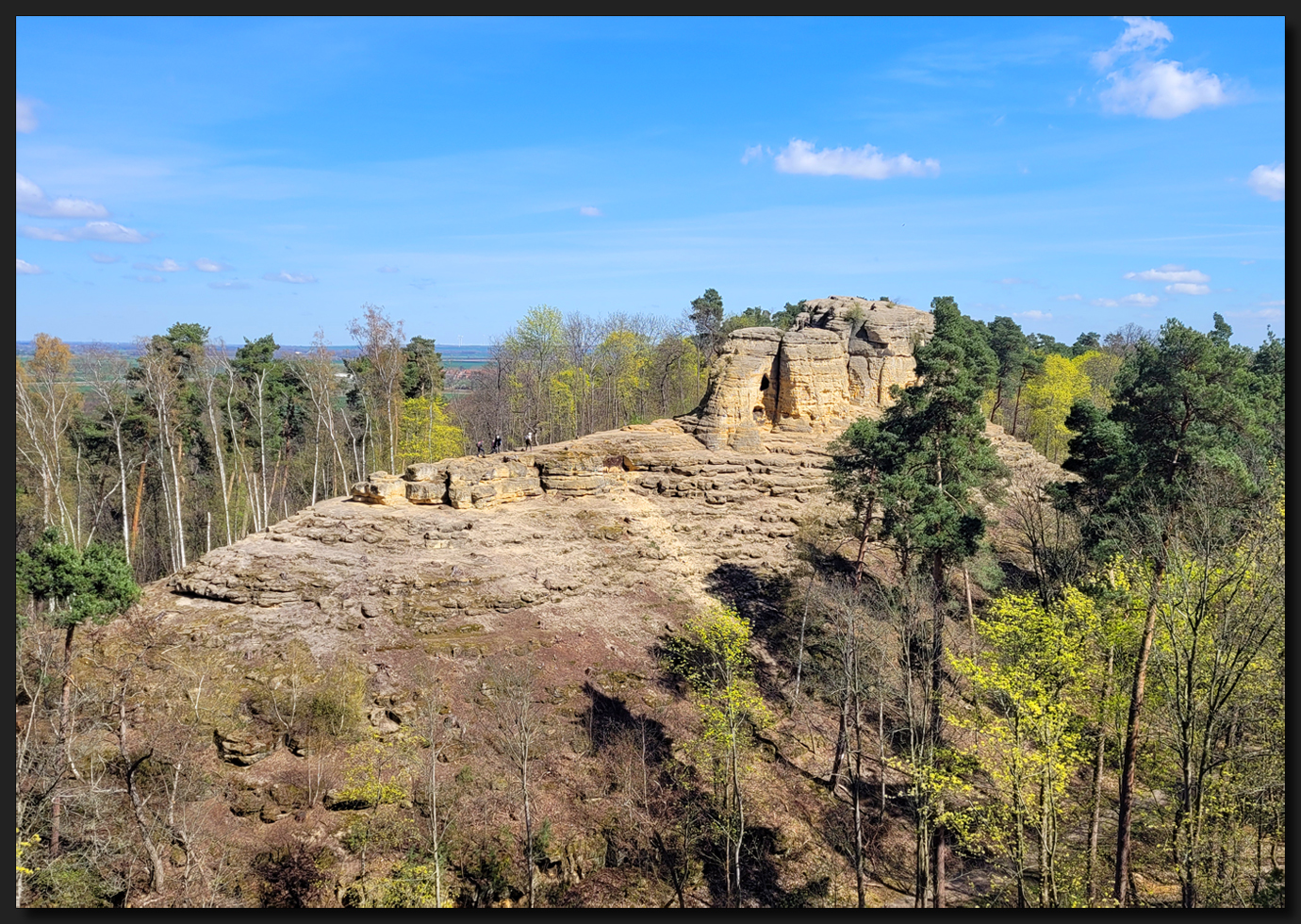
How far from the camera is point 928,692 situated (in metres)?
19.3

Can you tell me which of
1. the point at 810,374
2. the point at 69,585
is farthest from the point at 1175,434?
the point at 69,585

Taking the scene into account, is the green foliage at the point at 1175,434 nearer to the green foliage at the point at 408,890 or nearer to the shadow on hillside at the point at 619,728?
the shadow on hillside at the point at 619,728

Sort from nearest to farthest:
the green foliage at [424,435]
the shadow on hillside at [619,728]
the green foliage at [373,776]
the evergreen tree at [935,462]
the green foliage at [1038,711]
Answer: the green foliage at [1038,711]
the green foliage at [373,776]
the shadow on hillside at [619,728]
the evergreen tree at [935,462]
the green foliage at [424,435]

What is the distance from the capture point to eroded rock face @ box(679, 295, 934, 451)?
38125 mm

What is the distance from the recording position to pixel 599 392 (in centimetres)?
5669

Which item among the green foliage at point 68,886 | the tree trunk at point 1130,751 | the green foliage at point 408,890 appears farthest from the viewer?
the green foliage at point 408,890

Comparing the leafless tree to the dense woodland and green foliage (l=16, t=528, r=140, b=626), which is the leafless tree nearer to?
the dense woodland

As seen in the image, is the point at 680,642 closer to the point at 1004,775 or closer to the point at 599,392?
the point at 1004,775

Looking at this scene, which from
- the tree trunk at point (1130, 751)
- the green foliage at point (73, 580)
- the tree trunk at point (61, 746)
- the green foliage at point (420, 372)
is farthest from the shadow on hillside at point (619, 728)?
the green foliage at point (420, 372)

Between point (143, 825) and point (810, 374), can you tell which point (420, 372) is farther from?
point (143, 825)

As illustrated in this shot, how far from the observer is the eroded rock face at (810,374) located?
38.1 meters

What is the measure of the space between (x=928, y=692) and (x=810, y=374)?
22096mm

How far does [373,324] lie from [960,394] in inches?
1138

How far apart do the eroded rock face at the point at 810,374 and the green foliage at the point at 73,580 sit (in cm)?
2492
